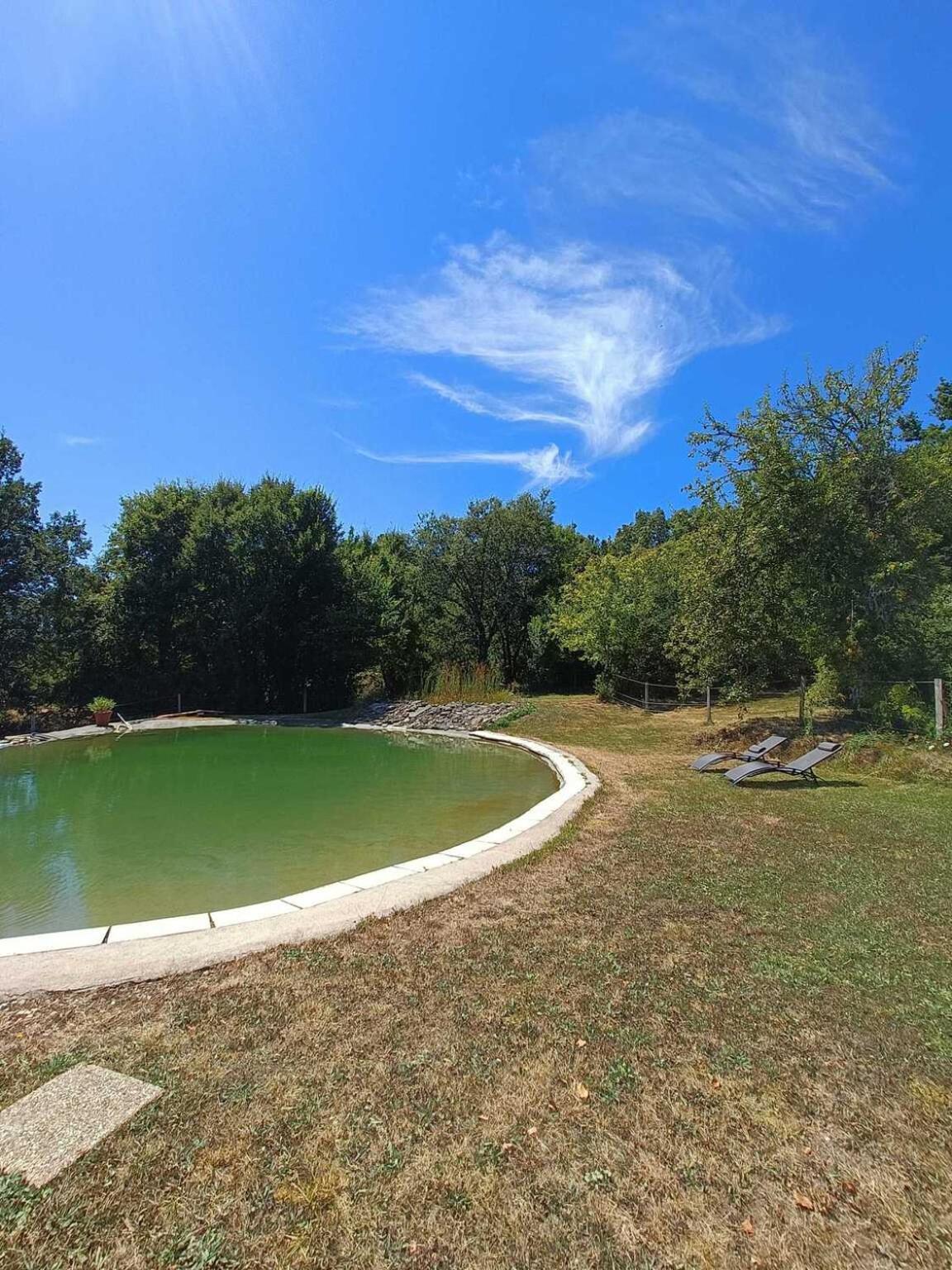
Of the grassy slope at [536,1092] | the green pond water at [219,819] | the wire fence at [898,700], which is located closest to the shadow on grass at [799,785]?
the wire fence at [898,700]

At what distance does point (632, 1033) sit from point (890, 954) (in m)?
1.54

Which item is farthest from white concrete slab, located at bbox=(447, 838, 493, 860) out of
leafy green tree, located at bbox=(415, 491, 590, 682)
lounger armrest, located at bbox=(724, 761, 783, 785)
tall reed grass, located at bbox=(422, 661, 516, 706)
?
leafy green tree, located at bbox=(415, 491, 590, 682)

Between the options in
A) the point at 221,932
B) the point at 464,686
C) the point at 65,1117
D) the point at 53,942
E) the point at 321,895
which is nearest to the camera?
the point at 65,1117

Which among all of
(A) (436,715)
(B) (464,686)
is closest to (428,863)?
(A) (436,715)

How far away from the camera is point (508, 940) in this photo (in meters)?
3.15

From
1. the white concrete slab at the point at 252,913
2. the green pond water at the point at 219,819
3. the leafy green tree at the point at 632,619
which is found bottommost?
the green pond water at the point at 219,819

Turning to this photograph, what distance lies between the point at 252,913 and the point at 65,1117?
5.68ft

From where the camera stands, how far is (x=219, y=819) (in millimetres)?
6727

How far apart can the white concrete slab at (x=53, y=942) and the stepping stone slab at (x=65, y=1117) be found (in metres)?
1.17

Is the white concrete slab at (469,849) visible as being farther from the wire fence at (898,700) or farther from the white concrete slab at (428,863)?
the wire fence at (898,700)

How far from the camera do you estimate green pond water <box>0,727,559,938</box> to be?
4.51m

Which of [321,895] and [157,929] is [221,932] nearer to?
[157,929]

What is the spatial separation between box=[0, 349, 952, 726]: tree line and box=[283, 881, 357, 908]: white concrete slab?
8.87 m

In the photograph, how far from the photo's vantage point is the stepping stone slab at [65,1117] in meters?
1.70
